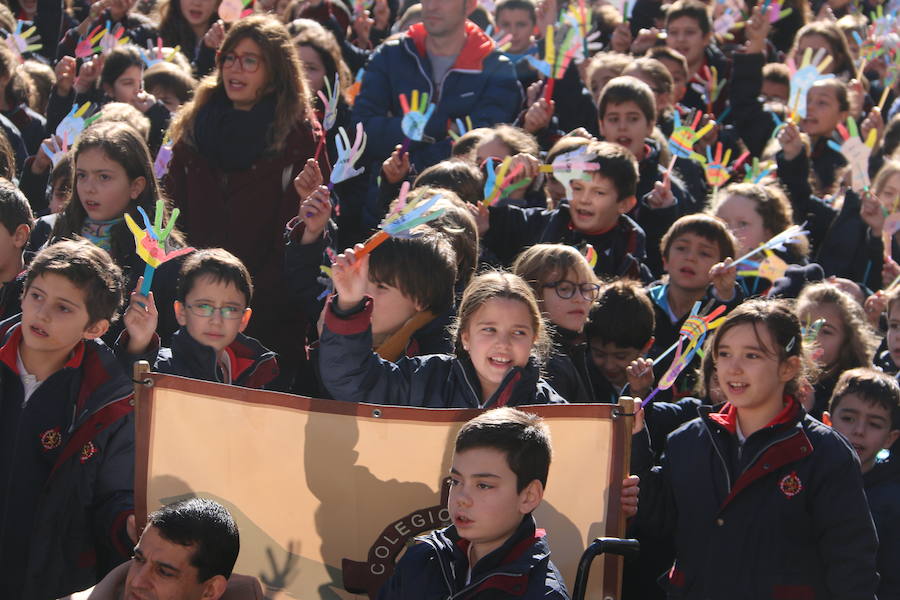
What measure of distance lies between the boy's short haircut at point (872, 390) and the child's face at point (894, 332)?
32.2 inches

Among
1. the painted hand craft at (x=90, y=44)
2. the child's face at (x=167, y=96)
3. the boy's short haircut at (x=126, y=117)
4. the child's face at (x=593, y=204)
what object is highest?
the painted hand craft at (x=90, y=44)

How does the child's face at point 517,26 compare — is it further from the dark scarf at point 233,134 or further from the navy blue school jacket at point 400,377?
the navy blue school jacket at point 400,377

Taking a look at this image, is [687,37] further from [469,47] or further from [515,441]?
[515,441]

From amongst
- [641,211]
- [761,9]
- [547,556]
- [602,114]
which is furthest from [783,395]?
[761,9]

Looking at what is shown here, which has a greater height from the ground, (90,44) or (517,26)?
(517,26)

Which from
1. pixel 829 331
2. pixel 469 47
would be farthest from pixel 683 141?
pixel 829 331

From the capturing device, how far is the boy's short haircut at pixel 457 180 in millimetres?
5898

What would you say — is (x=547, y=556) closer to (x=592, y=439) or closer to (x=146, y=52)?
(x=592, y=439)

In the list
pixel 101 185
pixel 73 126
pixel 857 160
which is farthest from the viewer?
pixel 857 160

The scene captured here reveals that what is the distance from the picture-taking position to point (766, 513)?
382 cm

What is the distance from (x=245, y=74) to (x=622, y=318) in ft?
7.10

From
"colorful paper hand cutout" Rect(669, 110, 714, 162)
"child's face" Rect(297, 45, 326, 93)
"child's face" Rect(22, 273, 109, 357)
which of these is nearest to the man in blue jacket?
"child's face" Rect(297, 45, 326, 93)

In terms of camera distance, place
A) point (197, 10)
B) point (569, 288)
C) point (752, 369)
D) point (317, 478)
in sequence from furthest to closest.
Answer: point (197, 10) < point (569, 288) < point (752, 369) < point (317, 478)

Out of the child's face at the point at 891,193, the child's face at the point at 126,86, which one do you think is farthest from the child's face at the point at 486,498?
the child's face at the point at 891,193
